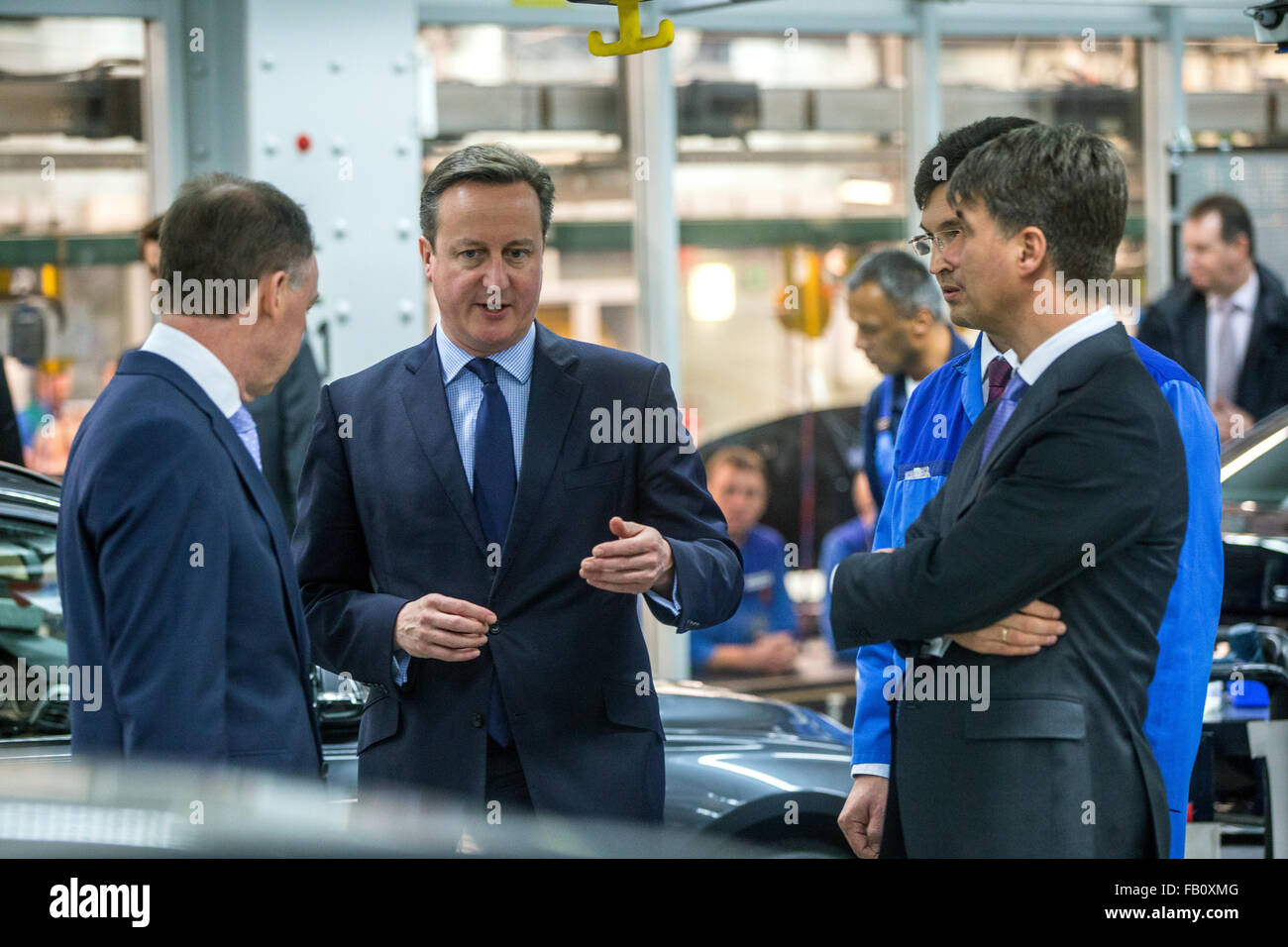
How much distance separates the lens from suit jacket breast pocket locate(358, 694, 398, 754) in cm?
279

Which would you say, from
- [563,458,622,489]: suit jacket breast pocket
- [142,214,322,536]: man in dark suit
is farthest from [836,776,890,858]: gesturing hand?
[142,214,322,536]: man in dark suit

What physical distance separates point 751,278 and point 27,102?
132 inches

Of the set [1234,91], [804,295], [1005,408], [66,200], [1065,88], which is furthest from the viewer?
[1234,91]

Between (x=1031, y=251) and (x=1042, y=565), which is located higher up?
(x=1031, y=251)

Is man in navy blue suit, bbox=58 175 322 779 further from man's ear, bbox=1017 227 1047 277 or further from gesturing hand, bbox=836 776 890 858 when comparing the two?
man's ear, bbox=1017 227 1047 277

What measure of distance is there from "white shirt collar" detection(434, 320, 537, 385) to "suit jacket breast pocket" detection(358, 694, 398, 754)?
23.2 inches

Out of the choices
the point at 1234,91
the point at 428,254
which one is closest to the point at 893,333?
the point at 428,254

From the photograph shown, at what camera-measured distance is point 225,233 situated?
2.42 meters

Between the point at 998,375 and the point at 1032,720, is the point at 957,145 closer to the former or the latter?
the point at 998,375

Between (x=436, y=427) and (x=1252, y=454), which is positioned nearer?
(x=436, y=427)

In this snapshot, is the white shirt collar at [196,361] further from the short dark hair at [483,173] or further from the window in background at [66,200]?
the window in background at [66,200]

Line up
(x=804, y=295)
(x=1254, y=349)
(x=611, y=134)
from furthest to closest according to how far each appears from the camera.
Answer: (x=804, y=295), (x=611, y=134), (x=1254, y=349)

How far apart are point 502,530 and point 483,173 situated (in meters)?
0.64

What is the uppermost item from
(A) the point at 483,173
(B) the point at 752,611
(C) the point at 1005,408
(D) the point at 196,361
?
(A) the point at 483,173
